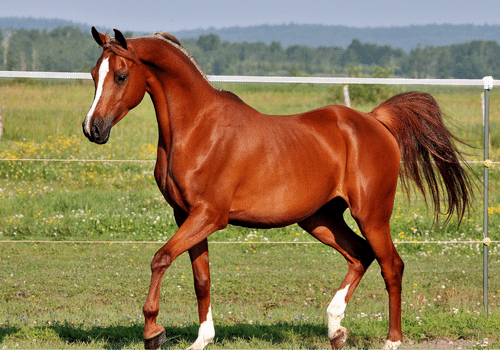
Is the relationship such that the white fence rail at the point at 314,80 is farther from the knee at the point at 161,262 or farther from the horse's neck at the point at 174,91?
the knee at the point at 161,262

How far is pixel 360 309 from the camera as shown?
5.75 meters

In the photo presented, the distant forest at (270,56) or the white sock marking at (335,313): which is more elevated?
the distant forest at (270,56)

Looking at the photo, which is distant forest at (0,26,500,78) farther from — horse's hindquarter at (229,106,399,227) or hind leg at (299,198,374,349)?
horse's hindquarter at (229,106,399,227)

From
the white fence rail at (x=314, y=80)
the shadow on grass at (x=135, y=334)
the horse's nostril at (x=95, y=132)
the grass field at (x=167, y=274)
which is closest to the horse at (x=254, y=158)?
the horse's nostril at (x=95, y=132)

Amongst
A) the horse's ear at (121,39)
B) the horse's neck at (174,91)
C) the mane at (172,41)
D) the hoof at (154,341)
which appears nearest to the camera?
the horse's ear at (121,39)

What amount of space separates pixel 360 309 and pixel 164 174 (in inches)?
117

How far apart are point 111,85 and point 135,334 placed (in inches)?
87.2

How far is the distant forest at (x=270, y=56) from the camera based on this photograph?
12556 centimetres

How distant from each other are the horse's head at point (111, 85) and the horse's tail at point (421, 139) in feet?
6.85

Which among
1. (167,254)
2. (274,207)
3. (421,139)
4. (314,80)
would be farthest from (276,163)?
(314,80)

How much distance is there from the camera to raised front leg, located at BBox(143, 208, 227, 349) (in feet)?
11.3

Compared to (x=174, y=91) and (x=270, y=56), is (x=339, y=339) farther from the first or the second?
(x=270, y=56)

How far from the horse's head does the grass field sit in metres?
1.67

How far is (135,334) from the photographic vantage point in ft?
15.2
